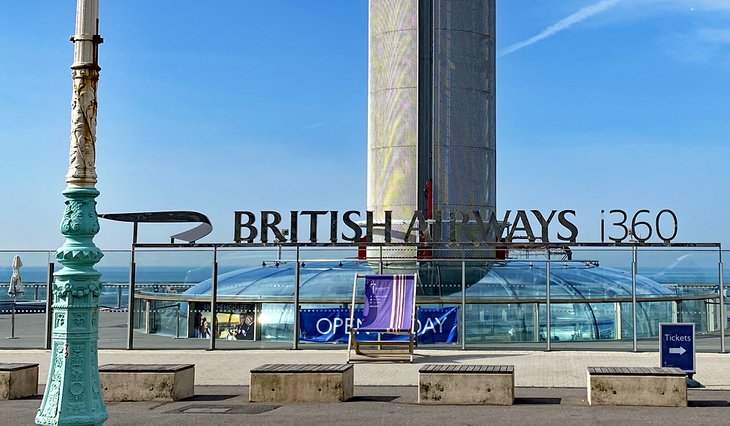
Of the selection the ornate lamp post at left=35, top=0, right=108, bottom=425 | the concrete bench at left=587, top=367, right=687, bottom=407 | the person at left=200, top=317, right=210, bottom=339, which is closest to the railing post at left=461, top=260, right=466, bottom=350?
the person at left=200, top=317, right=210, bottom=339

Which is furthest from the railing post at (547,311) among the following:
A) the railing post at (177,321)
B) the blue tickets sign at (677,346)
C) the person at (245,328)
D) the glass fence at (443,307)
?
the railing post at (177,321)

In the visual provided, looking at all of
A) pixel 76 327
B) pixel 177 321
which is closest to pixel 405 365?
pixel 177 321

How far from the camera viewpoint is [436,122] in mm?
30953

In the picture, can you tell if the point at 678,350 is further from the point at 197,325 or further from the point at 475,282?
the point at 197,325

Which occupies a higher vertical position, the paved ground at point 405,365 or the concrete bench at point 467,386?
the concrete bench at point 467,386

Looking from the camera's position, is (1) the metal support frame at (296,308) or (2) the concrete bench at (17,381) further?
(1) the metal support frame at (296,308)

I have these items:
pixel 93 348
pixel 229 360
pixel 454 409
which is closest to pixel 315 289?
pixel 229 360

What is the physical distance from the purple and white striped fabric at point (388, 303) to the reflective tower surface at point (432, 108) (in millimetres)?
9573

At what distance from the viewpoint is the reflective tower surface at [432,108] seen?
102 ft

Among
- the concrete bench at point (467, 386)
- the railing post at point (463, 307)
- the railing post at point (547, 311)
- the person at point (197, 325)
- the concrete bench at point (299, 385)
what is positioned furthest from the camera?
the person at point (197, 325)

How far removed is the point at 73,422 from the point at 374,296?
13.4 meters

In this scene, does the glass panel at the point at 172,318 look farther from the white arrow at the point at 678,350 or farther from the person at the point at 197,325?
the white arrow at the point at 678,350

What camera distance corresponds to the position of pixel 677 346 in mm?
15578

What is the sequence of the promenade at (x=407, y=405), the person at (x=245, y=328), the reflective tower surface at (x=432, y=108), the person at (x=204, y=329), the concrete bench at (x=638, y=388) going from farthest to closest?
1. the reflective tower surface at (x=432, y=108)
2. the person at (x=204, y=329)
3. the person at (x=245, y=328)
4. the concrete bench at (x=638, y=388)
5. the promenade at (x=407, y=405)
